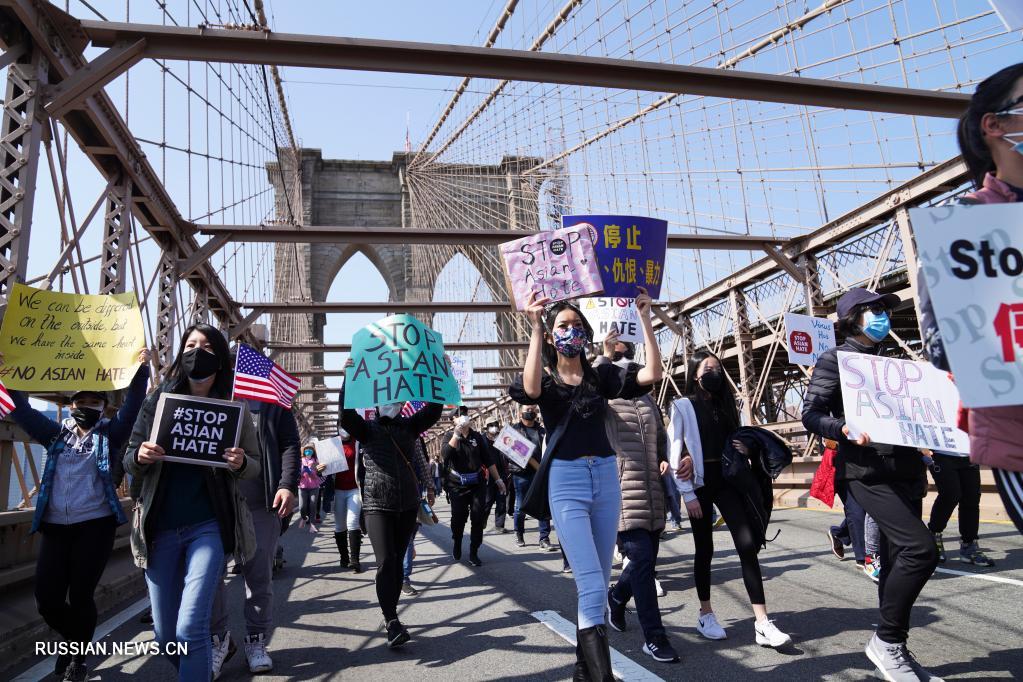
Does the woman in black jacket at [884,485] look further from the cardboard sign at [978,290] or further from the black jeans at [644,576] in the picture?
the cardboard sign at [978,290]

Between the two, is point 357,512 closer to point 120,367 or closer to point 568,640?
point 120,367

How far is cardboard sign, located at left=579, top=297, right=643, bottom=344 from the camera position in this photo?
744cm

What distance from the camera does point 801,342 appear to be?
991 cm

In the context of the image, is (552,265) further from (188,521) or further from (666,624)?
(666,624)

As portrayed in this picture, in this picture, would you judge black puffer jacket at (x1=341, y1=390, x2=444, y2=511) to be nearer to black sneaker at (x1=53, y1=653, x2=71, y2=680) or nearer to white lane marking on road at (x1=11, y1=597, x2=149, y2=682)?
black sneaker at (x1=53, y1=653, x2=71, y2=680)

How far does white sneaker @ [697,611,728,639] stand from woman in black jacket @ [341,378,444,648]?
1696 millimetres

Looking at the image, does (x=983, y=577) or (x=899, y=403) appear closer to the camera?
(x=899, y=403)

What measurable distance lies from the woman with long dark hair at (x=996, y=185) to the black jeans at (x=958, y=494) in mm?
4053

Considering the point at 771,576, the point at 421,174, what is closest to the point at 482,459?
the point at 771,576

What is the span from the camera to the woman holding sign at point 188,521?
2752mm

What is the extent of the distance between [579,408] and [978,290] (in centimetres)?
171

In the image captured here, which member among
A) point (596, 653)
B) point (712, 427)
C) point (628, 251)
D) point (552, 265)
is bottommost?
point (596, 653)

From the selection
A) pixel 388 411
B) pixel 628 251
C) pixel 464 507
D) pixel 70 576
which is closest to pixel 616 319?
pixel 628 251

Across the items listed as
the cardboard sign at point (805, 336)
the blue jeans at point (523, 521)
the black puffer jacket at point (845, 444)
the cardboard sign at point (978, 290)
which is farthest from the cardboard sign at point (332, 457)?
the cardboard sign at point (978, 290)
